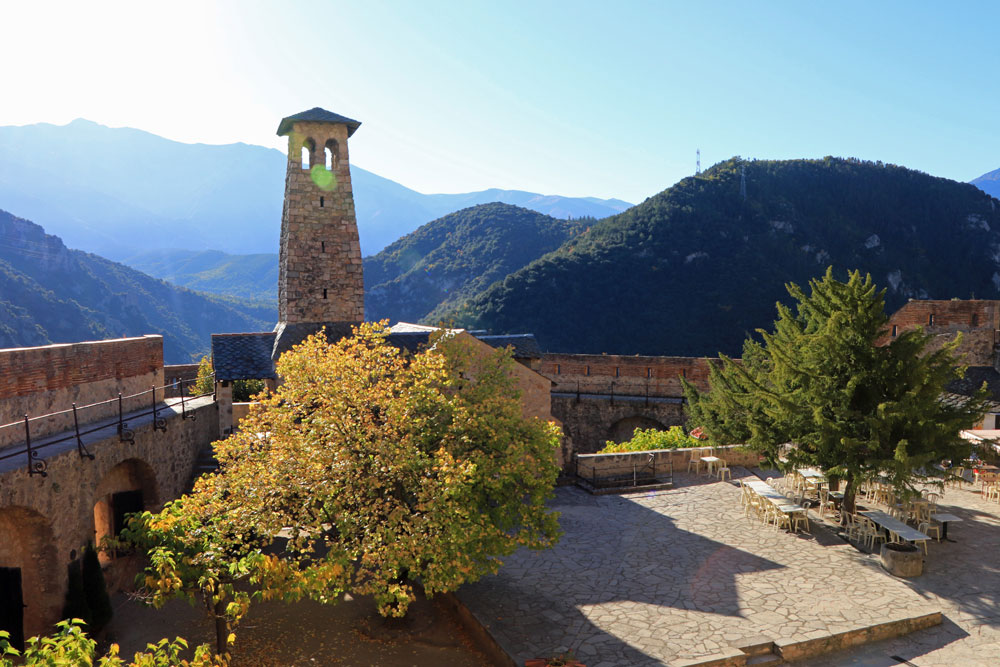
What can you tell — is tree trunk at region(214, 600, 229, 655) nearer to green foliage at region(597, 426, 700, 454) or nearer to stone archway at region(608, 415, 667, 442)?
green foliage at region(597, 426, 700, 454)

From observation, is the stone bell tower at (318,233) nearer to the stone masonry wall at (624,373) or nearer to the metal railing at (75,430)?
the metal railing at (75,430)

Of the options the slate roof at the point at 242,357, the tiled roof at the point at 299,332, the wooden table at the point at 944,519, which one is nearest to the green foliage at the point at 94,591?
the slate roof at the point at 242,357

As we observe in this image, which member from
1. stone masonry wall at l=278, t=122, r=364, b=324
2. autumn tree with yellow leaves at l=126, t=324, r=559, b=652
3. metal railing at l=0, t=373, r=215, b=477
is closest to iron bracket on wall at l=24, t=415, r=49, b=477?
metal railing at l=0, t=373, r=215, b=477

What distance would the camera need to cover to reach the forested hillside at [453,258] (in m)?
76.0

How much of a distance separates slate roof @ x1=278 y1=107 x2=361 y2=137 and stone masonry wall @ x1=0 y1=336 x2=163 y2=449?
31.1ft

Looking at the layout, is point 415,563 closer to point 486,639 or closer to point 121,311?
point 486,639

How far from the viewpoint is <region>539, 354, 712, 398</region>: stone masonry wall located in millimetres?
30297

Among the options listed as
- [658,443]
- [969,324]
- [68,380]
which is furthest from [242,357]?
[969,324]

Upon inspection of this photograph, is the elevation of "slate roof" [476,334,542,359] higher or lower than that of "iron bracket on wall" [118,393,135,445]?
higher

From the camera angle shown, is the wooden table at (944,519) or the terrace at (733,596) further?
the wooden table at (944,519)

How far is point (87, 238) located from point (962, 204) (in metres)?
199

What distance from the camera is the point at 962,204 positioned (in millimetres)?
74375

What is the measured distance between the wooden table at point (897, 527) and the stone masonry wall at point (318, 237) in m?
16.2

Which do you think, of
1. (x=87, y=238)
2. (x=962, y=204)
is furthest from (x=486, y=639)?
(x=87, y=238)
